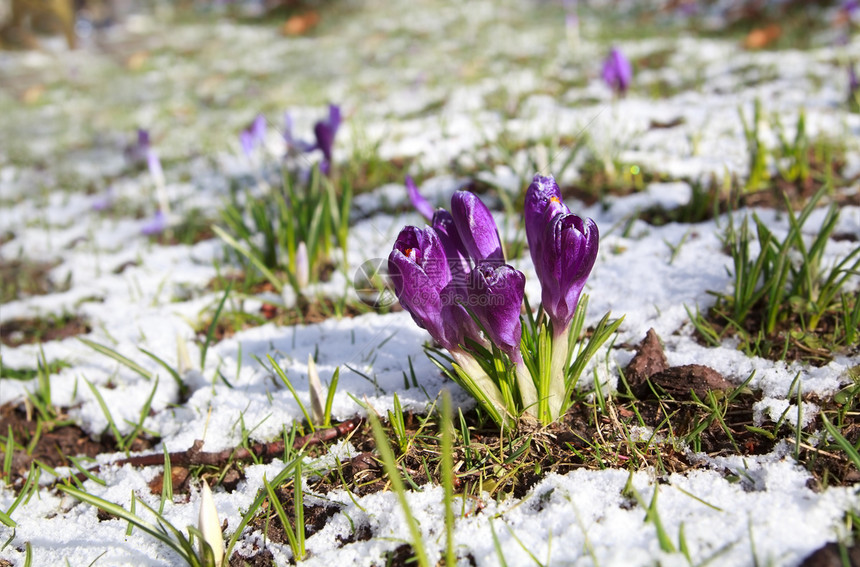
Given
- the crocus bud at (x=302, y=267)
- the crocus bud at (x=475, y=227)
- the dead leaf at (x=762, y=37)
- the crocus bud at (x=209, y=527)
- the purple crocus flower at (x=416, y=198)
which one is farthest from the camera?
the dead leaf at (x=762, y=37)

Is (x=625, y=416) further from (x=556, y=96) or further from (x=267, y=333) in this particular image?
(x=556, y=96)

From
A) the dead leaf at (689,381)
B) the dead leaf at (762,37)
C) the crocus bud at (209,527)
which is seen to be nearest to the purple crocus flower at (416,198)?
the dead leaf at (689,381)

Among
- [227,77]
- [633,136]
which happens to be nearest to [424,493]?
[633,136]

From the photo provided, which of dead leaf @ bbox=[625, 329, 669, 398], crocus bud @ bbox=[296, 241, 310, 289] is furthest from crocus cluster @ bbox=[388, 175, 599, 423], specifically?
crocus bud @ bbox=[296, 241, 310, 289]

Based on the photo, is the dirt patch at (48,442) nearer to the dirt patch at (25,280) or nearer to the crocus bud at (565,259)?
the dirt patch at (25,280)

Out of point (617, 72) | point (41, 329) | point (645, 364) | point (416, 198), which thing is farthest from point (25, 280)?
point (617, 72)
